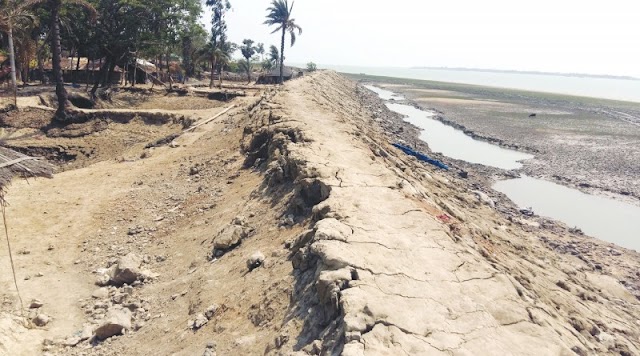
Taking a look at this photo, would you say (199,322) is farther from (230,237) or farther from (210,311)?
(230,237)

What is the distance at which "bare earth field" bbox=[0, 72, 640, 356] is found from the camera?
489 cm

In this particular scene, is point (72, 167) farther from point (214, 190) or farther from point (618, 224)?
point (618, 224)

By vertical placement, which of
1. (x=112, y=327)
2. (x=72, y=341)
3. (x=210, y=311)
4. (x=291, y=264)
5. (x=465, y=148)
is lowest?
(x=72, y=341)

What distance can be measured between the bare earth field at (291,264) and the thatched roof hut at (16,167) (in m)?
1.96

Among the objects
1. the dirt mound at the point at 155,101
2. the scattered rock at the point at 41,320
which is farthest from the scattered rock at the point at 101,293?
the dirt mound at the point at 155,101

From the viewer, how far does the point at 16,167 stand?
8008mm

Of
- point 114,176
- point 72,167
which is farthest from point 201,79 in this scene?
point 114,176

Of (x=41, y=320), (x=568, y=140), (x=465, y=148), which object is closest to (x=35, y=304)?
A: (x=41, y=320)

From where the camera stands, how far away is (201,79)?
Result: 1935 inches

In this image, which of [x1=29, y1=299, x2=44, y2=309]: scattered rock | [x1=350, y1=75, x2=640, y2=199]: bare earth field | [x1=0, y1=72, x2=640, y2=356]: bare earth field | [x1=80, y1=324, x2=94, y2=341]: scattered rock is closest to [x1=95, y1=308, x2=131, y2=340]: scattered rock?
[x1=0, y1=72, x2=640, y2=356]: bare earth field

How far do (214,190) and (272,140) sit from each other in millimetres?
2080

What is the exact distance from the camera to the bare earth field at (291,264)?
489cm

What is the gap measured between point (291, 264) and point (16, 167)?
586 centimetres

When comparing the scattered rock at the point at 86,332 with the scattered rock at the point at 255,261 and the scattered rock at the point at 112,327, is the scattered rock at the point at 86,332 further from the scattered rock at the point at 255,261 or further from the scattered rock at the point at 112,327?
the scattered rock at the point at 255,261
